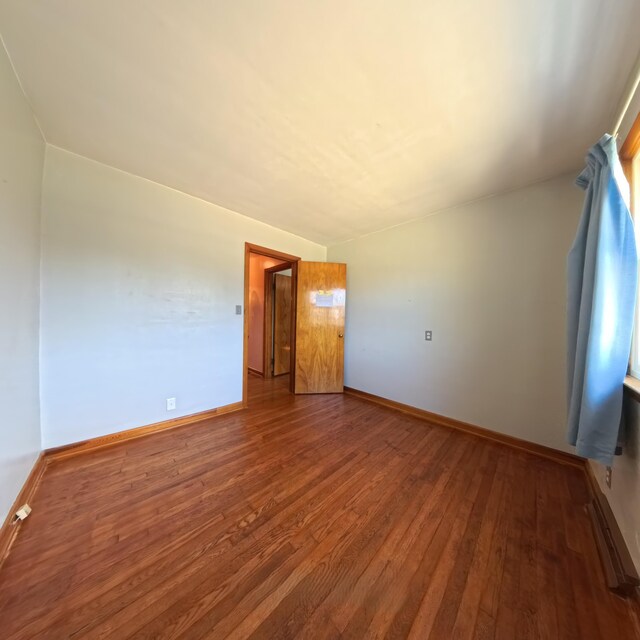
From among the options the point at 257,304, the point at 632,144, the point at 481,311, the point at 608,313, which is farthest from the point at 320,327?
the point at 632,144

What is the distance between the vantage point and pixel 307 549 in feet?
3.76

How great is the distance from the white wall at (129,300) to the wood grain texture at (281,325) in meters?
1.59

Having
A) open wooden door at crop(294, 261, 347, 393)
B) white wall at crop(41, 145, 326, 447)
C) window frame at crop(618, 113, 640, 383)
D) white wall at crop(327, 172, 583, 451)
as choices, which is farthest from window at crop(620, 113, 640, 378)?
white wall at crop(41, 145, 326, 447)

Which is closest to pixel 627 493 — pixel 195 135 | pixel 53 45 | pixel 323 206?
pixel 323 206

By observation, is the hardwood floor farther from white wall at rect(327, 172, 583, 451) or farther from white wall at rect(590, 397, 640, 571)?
white wall at rect(327, 172, 583, 451)

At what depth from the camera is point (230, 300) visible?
2738 mm

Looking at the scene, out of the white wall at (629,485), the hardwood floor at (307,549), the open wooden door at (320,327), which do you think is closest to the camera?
the hardwood floor at (307,549)

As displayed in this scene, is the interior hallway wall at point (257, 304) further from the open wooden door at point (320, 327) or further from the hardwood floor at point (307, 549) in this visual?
the hardwood floor at point (307, 549)

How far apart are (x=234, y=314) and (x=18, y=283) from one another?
1620 mm

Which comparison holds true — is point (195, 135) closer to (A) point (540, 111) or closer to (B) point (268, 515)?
(A) point (540, 111)

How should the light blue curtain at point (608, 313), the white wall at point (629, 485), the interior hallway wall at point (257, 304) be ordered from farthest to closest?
the interior hallway wall at point (257, 304), the light blue curtain at point (608, 313), the white wall at point (629, 485)

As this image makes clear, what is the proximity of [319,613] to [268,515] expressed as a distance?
526mm

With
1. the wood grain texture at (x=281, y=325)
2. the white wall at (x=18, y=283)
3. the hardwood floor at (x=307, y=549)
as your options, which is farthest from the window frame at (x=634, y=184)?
the wood grain texture at (x=281, y=325)

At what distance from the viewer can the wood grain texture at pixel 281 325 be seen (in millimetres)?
4406
